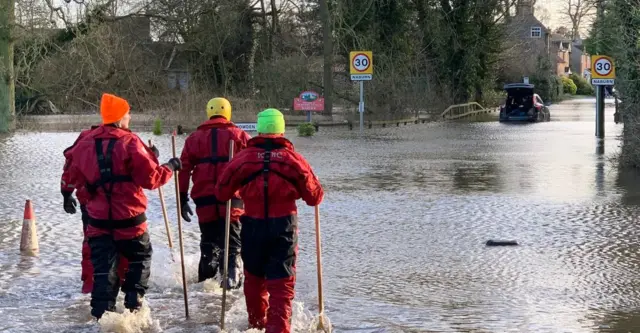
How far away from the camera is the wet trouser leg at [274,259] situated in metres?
6.19

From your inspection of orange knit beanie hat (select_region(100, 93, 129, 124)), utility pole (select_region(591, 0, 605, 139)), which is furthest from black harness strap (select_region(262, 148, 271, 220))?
utility pole (select_region(591, 0, 605, 139))

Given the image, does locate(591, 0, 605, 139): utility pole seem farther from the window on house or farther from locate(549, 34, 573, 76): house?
locate(549, 34, 573, 76): house

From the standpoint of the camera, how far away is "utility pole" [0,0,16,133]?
30641 millimetres

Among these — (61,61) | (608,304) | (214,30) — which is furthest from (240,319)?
(214,30)

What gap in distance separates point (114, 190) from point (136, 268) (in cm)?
61

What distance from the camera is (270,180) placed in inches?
246

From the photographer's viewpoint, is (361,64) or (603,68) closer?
(603,68)

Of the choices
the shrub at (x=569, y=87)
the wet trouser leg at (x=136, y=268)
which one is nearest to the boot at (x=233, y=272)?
the wet trouser leg at (x=136, y=268)

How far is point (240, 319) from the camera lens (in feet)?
23.0

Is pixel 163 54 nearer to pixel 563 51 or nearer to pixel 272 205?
pixel 272 205

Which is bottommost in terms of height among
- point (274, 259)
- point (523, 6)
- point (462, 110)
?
point (274, 259)

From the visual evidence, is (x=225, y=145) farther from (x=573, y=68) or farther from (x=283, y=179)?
(x=573, y=68)

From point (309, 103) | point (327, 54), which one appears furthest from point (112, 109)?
point (327, 54)

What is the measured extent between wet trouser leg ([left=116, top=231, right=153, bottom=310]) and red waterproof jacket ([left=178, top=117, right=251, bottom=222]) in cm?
103
